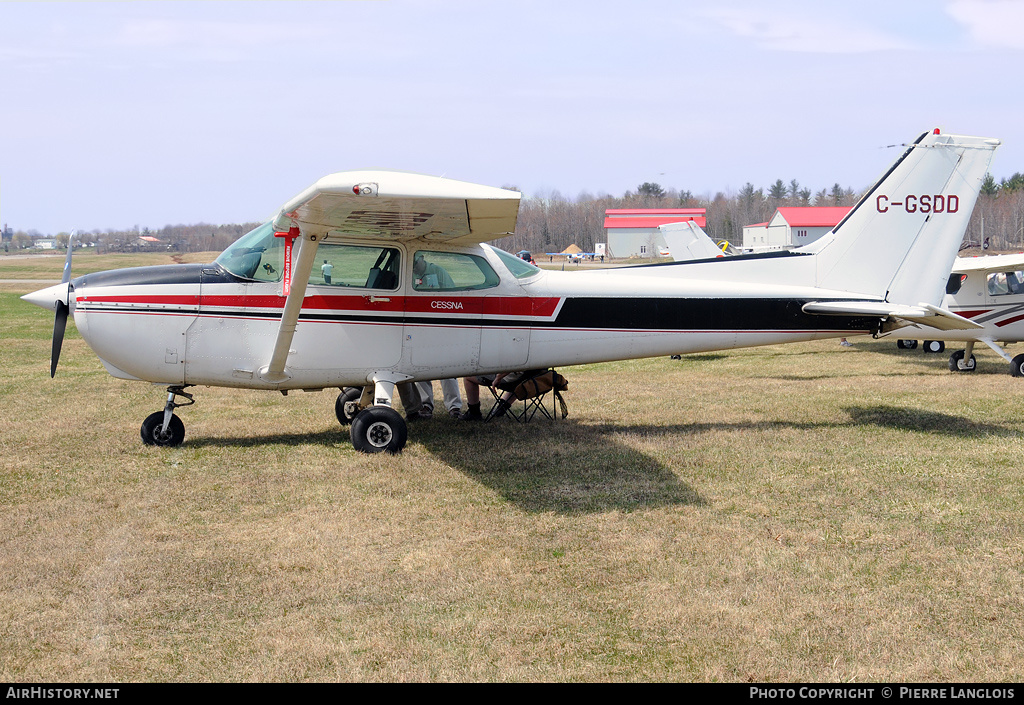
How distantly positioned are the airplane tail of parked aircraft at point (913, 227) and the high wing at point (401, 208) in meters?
4.04

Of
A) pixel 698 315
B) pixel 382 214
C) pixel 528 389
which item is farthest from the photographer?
pixel 528 389

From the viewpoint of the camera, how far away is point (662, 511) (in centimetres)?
617

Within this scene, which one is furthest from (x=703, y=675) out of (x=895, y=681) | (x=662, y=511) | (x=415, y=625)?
(x=662, y=511)

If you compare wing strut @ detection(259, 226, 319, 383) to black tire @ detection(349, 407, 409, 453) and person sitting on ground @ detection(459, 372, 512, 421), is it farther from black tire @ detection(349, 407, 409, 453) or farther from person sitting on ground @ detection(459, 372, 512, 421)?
person sitting on ground @ detection(459, 372, 512, 421)

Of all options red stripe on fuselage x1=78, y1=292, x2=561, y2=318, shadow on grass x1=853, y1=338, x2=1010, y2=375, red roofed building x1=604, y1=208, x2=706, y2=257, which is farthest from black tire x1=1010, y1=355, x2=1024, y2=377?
red roofed building x1=604, y1=208, x2=706, y2=257

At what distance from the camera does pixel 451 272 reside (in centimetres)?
841

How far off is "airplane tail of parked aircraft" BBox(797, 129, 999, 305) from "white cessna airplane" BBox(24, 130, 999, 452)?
16mm

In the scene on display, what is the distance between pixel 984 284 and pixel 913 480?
342 inches

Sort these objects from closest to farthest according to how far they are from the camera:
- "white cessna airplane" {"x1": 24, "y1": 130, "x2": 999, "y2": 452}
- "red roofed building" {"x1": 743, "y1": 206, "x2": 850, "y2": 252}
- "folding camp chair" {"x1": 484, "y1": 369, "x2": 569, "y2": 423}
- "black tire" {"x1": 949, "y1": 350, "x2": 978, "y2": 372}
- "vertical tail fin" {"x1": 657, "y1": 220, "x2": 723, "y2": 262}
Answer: "white cessna airplane" {"x1": 24, "y1": 130, "x2": 999, "y2": 452}, "folding camp chair" {"x1": 484, "y1": 369, "x2": 569, "y2": 423}, "black tire" {"x1": 949, "y1": 350, "x2": 978, "y2": 372}, "vertical tail fin" {"x1": 657, "y1": 220, "x2": 723, "y2": 262}, "red roofed building" {"x1": 743, "y1": 206, "x2": 850, "y2": 252}

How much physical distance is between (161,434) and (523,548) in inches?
182

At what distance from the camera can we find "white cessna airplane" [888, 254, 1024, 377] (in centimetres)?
1377

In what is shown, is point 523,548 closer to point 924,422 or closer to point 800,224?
point 924,422

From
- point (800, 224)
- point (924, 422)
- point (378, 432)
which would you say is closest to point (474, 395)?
point (378, 432)

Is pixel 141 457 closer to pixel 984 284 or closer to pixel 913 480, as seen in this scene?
pixel 913 480
